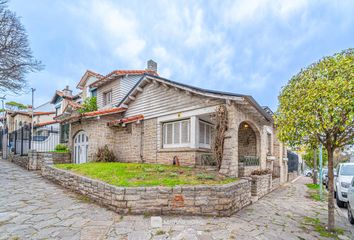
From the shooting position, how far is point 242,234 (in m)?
4.89

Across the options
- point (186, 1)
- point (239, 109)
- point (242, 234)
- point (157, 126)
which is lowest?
point (242, 234)

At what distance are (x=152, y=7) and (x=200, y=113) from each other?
304 inches

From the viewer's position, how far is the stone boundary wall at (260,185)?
29.1 feet

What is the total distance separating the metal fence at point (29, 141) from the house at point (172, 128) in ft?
10.4

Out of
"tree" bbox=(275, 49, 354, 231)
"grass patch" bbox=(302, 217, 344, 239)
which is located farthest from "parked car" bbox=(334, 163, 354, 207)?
"tree" bbox=(275, 49, 354, 231)

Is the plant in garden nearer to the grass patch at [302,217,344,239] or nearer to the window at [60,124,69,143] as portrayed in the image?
the grass patch at [302,217,344,239]

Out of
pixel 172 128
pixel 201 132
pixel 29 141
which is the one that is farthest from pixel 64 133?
pixel 201 132

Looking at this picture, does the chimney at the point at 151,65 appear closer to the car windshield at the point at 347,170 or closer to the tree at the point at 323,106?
the tree at the point at 323,106

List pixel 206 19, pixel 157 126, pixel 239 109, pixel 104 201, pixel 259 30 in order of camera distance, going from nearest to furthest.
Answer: pixel 104 201 → pixel 239 109 → pixel 157 126 → pixel 206 19 → pixel 259 30

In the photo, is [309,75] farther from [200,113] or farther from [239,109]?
[200,113]

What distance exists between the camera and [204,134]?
1095 cm

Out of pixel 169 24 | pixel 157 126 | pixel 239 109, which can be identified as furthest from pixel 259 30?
pixel 157 126

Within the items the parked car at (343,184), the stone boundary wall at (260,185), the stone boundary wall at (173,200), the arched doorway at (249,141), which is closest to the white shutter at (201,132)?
the arched doorway at (249,141)

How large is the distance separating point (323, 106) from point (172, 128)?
6932 millimetres
